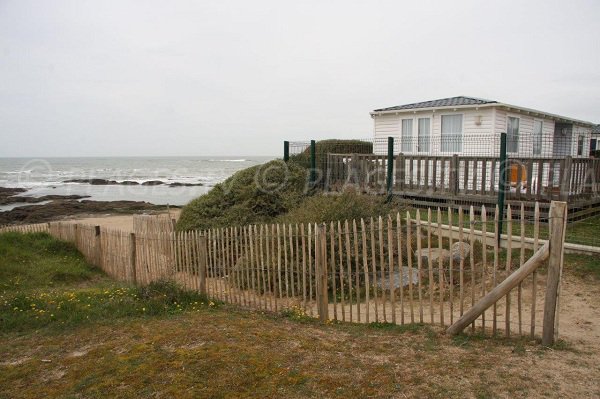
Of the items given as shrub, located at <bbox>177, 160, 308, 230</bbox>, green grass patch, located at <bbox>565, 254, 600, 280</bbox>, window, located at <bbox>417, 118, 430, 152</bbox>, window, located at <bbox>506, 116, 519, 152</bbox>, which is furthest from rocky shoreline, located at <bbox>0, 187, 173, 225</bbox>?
green grass patch, located at <bbox>565, 254, 600, 280</bbox>

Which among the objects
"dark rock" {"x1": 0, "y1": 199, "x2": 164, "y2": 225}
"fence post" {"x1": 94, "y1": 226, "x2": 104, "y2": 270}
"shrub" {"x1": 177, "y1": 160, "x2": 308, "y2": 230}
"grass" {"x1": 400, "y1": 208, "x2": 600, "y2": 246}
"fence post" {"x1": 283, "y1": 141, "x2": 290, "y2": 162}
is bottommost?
"dark rock" {"x1": 0, "y1": 199, "x2": 164, "y2": 225}

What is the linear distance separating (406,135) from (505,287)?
14.9 meters

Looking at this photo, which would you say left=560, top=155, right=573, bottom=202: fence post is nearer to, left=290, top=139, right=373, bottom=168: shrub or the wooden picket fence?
the wooden picket fence

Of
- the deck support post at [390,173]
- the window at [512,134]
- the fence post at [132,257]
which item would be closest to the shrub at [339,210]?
the deck support post at [390,173]

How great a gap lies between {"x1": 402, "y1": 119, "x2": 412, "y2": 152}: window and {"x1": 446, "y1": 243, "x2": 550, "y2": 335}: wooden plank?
14.0 meters

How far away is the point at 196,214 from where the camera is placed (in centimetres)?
1337

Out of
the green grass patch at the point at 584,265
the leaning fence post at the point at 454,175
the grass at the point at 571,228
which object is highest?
the leaning fence post at the point at 454,175

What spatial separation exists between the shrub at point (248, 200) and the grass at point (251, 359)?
5721 millimetres

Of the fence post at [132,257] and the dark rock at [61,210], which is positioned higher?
the fence post at [132,257]

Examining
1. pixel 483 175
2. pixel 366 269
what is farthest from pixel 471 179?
pixel 366 269

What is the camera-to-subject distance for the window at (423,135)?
60.8 feet

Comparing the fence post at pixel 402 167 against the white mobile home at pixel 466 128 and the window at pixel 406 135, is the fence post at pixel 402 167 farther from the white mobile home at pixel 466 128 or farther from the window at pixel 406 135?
the window at pixel 406 135

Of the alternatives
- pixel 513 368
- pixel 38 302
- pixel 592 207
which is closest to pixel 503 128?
pixel 592 207

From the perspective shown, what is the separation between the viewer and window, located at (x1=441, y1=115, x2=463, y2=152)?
1736 centimetres
